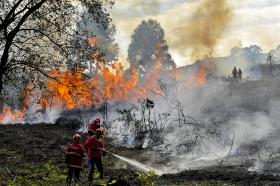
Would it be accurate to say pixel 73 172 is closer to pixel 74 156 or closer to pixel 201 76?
pixel 74 156

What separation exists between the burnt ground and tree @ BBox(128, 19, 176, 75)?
Answer: 179ft

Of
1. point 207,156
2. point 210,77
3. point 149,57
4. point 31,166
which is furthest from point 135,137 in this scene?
point 149,57

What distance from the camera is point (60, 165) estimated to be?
19328 millimetres

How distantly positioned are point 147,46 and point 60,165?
7106 centimetres

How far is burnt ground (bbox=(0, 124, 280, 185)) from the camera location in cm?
1502

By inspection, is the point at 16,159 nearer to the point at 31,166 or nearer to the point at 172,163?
the point at 31,166

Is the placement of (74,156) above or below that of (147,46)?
below

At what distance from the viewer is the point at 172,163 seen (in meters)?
20.6

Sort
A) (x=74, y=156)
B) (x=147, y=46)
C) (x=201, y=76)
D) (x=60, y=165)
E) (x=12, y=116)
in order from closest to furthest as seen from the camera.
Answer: (x=74, y=156), (x=60, y=165), (x=12, y=116), (x=201, y=76), (x=147, y=46)

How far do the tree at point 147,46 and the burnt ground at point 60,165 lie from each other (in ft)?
179

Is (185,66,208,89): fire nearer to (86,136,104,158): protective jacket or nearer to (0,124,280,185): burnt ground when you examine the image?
(0,124,280,185): burnt ground

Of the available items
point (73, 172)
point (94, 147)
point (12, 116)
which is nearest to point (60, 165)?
point (94, 147)

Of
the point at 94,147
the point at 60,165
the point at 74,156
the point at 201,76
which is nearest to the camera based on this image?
the point at 74,156

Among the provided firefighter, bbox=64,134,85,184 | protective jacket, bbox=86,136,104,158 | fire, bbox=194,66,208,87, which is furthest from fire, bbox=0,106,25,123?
firefighter, bbox=64,134,85,184
